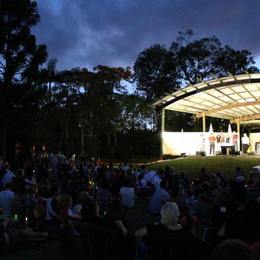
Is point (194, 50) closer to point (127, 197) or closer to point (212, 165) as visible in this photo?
point (212, 165)

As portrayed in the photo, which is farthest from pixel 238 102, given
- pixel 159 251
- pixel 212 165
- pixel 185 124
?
pixel 159 251

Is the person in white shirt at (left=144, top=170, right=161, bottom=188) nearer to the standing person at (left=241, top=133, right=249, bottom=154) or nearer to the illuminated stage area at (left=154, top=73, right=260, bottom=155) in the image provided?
the illuminated stage area at (left=154, top=73, right=260, bottom=155)

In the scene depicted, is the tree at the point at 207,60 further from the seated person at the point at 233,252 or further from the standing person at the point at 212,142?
the seated person at the point at 233,252

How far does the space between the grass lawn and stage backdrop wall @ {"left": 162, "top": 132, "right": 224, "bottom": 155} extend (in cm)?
418

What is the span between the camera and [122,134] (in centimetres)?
3984

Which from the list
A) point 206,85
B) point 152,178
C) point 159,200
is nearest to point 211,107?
point 206,85

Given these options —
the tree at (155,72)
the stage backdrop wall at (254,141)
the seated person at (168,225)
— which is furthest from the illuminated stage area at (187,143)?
the seated person at (168,225)

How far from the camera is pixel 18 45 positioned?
997 inches

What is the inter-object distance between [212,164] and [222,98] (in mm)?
6531

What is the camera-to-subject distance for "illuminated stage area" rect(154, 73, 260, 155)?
26031 mm

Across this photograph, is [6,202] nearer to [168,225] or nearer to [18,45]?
[168,225]

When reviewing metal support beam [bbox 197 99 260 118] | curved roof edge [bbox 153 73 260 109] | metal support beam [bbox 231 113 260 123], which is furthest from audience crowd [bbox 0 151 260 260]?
metal support beam [bbox 231 113 260 123]

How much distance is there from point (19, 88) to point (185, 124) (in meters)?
23.3

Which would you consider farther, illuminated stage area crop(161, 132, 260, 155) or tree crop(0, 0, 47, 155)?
illuminated stage area crop(161, 132, 260, 155)
